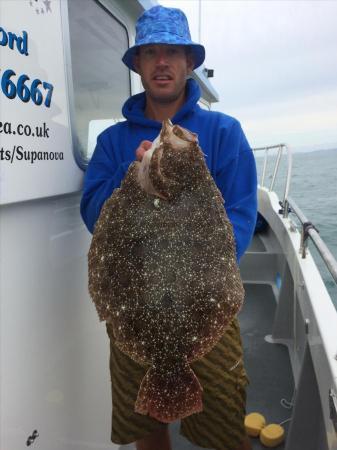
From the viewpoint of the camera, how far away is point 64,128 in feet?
6.75

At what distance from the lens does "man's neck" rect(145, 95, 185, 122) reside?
2123 millimetres

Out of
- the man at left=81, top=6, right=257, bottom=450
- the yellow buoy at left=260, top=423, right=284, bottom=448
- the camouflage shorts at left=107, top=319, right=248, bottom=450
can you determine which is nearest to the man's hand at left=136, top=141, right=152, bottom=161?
the man at left=81, top=6, right=257, bottom=450

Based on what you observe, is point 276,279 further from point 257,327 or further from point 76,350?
point 76,350

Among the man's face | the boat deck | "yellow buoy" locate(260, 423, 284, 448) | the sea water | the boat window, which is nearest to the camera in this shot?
the man's face

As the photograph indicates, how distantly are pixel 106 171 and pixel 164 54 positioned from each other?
647mm

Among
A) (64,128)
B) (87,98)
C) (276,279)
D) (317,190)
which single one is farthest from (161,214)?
(317,190)

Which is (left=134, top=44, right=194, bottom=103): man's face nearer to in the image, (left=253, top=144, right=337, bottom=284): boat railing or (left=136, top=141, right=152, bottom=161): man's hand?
(left=136, top=141, right=152, bottom=161): man's hand

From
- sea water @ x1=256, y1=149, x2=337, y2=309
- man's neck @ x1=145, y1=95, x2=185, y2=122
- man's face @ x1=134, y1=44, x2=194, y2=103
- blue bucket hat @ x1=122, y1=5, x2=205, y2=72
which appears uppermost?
blue bucket hat @ x1=122, y1=5, x2=205, y2=72

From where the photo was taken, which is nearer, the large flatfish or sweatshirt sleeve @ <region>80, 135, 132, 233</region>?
the large flatfish

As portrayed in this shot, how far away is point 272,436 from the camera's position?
113 inches

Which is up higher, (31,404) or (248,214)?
(248,214)

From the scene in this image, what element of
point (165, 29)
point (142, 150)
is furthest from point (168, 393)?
point (165, 29)

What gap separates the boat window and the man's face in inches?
19.1

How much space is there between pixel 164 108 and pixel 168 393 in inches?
55.6
